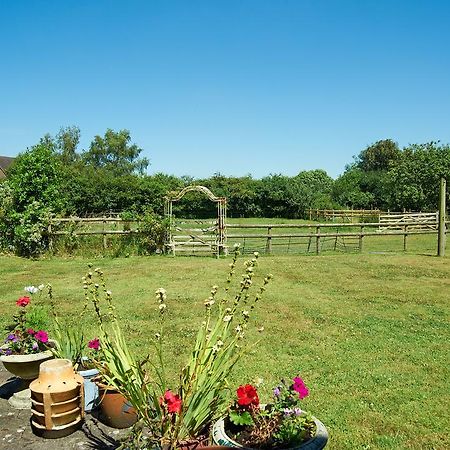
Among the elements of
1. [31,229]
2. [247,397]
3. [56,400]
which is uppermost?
[31,229]

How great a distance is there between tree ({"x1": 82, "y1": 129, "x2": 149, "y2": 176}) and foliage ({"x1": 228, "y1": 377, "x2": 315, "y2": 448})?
52.4 m

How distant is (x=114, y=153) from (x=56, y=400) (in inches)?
2116

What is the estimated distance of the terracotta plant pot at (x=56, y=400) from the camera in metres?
3.41

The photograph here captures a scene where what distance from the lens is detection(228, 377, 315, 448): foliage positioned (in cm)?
258

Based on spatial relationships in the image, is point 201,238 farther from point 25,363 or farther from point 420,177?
point 420,177

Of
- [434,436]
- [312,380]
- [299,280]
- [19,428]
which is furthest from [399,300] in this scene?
[19,428]

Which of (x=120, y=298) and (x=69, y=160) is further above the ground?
(x=69, y=160)

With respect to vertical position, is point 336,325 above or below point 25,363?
below

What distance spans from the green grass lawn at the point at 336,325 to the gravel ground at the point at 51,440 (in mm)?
1341

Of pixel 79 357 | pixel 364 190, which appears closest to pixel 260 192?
pixel 364 190

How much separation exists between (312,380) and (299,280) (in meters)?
6.00

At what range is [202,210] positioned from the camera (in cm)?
3684

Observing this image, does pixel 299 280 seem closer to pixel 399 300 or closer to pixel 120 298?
pixel 399 300

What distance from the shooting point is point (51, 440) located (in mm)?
3465
